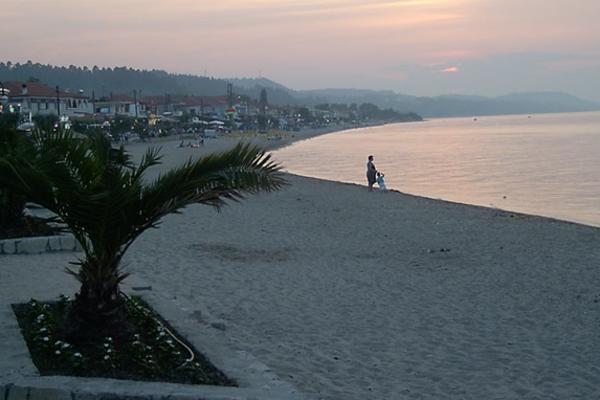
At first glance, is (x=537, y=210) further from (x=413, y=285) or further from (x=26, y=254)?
(x=26, y=254)

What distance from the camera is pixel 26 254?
9430 millimetres

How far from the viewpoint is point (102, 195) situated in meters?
5.03

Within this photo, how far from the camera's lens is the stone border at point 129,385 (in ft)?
14.5

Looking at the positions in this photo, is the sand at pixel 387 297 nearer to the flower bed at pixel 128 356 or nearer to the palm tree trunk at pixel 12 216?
the flower bed at pixel 128 356

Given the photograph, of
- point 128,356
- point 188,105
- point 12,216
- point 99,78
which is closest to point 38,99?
point 12,216

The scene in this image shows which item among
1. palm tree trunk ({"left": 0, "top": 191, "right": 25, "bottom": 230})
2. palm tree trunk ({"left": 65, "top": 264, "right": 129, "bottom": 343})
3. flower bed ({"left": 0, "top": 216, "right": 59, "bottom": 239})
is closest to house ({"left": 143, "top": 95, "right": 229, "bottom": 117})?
palm tree trunk ({"left": 0, "top": 191, "right": 25, "bottom": 230})

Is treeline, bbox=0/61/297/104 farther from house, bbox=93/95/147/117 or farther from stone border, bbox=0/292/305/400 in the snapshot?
stone border, bbox=0/292/305/400

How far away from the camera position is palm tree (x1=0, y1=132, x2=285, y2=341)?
507 centimetres

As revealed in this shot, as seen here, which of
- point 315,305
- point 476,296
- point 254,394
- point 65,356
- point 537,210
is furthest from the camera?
point 537,210

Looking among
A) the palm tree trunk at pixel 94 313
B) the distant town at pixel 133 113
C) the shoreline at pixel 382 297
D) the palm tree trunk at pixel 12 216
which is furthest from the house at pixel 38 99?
the palm tree trunk at pixel 94 313

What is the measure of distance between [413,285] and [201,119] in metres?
92.2

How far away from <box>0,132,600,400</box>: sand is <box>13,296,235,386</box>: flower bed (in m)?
0.67

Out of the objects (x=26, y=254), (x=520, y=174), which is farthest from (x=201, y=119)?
(x=26, y=254)

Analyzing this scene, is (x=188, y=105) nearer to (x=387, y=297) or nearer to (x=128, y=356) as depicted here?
(x=387, y=297)
